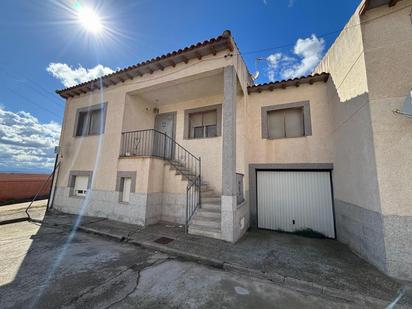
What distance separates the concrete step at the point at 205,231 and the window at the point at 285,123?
13.9 feet

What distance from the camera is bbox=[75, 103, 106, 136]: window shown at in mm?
8320

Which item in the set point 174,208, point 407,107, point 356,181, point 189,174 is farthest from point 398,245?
point 189,174

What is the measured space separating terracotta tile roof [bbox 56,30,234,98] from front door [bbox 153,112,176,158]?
225cm

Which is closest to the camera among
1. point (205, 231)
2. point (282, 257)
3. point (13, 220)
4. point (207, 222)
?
point (282, 257)

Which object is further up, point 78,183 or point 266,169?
point 266,169

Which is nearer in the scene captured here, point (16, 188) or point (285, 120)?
point (285, 120)

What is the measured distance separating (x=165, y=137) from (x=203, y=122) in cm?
204

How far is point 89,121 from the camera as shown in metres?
8.59

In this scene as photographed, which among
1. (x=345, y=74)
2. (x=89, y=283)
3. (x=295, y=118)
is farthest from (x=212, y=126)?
(x=89, y=283)

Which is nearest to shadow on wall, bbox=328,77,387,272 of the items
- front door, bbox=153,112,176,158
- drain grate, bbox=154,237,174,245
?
drain grate, bbox=154,237,174,245

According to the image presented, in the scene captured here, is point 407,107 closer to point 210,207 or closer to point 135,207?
point 210,207

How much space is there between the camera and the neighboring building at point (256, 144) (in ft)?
12.2

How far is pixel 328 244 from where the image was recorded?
5.24 metres

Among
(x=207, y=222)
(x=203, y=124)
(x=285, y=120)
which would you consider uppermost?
(x=203, y=124)
